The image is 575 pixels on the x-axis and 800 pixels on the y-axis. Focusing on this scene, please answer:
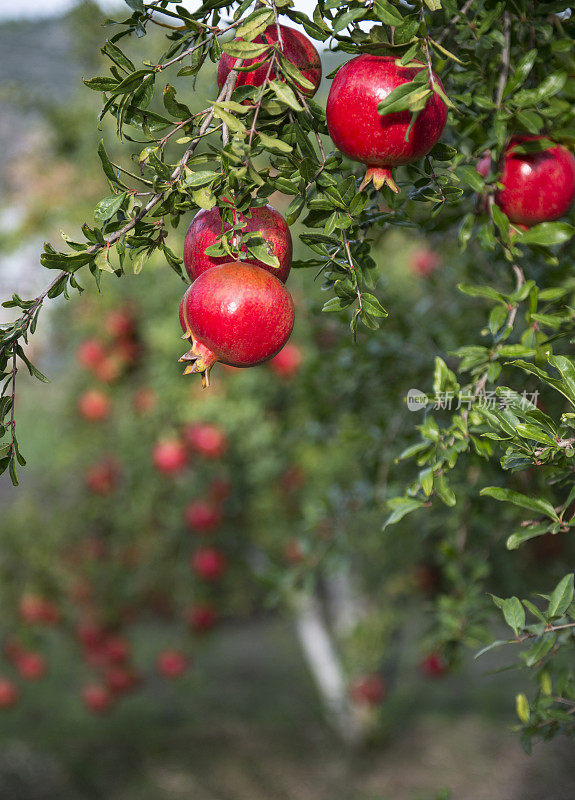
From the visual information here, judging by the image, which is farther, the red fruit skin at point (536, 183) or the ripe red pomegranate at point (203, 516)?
the ripe red pomegranate at point (203, 516)

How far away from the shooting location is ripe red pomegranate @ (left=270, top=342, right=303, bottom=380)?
7.78ft

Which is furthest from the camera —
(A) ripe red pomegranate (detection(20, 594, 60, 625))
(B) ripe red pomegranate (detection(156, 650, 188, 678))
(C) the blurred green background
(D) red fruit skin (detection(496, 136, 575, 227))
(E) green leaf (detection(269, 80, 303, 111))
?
(B) ripe red pomegranate (detection(156, 650, 188, 678))

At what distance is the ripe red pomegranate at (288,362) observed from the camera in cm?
237

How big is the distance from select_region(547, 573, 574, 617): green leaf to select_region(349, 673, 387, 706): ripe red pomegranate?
2.50 meters

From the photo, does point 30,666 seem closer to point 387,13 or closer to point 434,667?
point 434,667

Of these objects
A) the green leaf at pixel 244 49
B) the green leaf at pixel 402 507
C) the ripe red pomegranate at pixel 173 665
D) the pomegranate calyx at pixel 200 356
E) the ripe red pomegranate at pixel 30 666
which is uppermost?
the green leaf at pixel 244 49

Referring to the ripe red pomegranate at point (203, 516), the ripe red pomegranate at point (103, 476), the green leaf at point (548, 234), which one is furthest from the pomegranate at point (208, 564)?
the green leaf at point (548, 234)

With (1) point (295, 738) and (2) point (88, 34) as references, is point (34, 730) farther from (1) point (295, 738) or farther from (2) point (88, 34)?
(2) point (88, 34)

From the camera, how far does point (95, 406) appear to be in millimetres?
2605

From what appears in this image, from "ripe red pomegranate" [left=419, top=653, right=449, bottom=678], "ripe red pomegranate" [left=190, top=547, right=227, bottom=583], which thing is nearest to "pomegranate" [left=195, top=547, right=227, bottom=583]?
"ripe red pomegranate" [left=190, top=547, right=227, bottom=583]

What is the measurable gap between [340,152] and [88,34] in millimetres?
2913

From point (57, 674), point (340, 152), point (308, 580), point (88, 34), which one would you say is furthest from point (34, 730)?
point (340, 152)

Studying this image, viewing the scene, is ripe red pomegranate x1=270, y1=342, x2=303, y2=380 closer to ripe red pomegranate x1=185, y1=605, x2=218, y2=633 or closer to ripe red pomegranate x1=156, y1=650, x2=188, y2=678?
ripe red pomegranate x1=185, y1=605, x2=218, y2=633

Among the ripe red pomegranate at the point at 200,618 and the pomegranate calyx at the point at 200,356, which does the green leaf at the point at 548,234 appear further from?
the ripe red pomegranate at the point at 200,618
